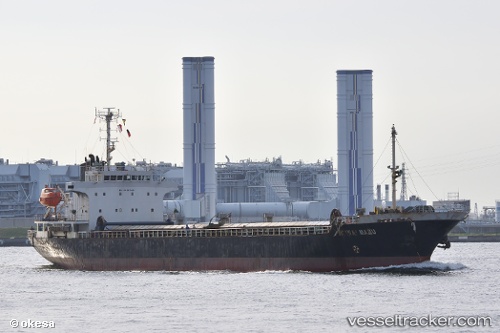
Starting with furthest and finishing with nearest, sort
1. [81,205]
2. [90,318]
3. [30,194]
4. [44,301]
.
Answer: [30,194]
[81,205]
[44,301]
[90,318]

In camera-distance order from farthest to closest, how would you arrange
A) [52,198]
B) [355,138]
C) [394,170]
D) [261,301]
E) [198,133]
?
[355,138]
[198,133]
[52,198]
[394,170]
[261,301]

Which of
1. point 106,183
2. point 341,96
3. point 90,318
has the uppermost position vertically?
point 341,96

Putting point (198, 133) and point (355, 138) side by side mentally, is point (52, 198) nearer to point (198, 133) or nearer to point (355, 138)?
point (198, 133)

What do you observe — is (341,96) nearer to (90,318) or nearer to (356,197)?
(356,197)

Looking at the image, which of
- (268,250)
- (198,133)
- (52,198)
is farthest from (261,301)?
(198,133)

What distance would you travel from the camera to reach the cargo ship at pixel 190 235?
70.6 meters

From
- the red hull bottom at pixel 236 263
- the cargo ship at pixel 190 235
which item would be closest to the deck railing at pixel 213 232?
the cargo ship at pixel 190 235

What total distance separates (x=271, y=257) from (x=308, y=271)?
277 cm

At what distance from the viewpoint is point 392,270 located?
7044 cm

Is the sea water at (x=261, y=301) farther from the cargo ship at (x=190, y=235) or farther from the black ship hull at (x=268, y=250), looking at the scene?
the cargo ship at (x=190, y=235)

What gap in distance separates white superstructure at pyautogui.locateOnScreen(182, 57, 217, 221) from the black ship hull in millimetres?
75128

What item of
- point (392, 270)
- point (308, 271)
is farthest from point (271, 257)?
point (392, 270)

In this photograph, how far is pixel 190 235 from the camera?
77938 mm

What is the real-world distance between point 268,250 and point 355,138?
97.4 m
